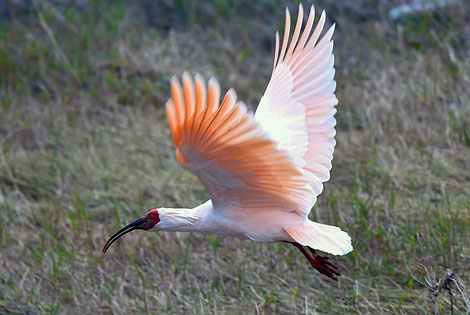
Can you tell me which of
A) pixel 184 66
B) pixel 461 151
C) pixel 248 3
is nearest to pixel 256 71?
pixel 184 66

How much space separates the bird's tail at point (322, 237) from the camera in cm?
338

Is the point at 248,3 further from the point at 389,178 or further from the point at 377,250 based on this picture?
the point at 377,250

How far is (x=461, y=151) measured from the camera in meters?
5.24

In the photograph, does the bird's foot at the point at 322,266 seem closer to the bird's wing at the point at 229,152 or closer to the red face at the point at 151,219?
the bird's wing at the point at 229,152

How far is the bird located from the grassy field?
15.1 inches

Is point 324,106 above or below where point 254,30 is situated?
below

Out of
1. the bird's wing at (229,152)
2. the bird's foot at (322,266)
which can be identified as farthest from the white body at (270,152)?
the bird's foot at (322,266)

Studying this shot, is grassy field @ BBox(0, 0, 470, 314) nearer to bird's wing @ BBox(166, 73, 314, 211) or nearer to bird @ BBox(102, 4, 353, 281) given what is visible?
bird @ BBox(102, 4, 353, 281)

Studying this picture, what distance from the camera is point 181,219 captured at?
3.59m

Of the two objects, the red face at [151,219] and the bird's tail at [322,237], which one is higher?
the red face at [151,219]

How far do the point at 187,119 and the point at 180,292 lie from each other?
5.25 ft

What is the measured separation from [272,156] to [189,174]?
2.66 meters

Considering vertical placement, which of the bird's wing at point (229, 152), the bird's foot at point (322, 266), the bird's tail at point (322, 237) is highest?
the bird's wing at point (229, 152)

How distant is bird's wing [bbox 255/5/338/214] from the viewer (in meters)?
3.72
